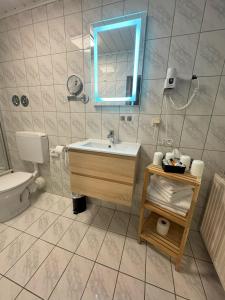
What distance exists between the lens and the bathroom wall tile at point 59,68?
1421 mm

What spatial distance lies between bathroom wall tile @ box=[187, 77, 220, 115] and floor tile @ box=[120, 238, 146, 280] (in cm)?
133

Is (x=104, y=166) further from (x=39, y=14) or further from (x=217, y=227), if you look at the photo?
(x=39, y=14)

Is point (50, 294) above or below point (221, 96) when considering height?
below

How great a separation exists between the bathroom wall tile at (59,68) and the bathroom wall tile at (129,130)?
85cm

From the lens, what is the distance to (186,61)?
108 cm

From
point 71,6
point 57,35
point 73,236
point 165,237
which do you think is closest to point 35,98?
point 57,35

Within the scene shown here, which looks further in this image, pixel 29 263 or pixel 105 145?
pixel 105 145

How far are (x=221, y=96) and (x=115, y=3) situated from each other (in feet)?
3.97

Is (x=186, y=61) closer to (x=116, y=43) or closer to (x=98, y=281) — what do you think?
(x=116, y=43)

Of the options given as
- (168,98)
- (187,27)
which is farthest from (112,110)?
(187,27)

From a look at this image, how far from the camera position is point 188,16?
1.01 meters

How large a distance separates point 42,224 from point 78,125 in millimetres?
Answer: 1180

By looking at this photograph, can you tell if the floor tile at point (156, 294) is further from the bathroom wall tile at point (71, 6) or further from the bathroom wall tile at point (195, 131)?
the bathroom wall tile at point (71, 6)

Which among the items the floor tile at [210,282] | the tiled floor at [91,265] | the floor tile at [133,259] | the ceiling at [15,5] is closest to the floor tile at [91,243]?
the tiled floor at [91,265]
